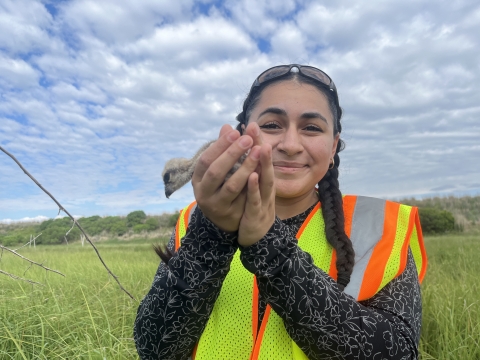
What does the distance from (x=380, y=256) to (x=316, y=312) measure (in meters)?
0.57

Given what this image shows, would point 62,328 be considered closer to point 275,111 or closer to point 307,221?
point 307,221

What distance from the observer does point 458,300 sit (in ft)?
13.0

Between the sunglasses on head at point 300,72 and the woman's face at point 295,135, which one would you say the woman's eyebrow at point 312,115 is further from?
the sunglasses on head at point 300,72

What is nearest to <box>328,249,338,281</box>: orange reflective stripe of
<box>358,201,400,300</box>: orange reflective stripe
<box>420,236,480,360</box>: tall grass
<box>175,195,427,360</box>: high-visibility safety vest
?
<box>175,195,427,360</box>: high-visibility safety vest

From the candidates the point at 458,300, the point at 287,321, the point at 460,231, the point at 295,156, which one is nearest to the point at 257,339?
the point at 287,321

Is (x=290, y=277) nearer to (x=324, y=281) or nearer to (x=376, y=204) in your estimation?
(x=324, y=281)

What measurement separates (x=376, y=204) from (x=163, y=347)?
1121 millimetres

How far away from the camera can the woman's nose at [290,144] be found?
1549mm

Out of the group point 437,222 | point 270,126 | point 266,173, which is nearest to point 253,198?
point 266,173

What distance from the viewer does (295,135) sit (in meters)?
1.58

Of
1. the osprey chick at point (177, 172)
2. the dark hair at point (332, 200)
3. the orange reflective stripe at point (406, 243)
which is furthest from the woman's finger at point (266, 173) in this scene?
the orange reflective stripe at point (406, 243)

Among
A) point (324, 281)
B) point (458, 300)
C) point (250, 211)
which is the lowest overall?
point (458, 300)

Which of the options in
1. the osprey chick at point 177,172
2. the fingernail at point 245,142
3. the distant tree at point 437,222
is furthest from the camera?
the distant tree at point 437,222

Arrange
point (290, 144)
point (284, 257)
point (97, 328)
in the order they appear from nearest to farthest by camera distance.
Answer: point (284, 257), point (290, 144), point (97, 328)
